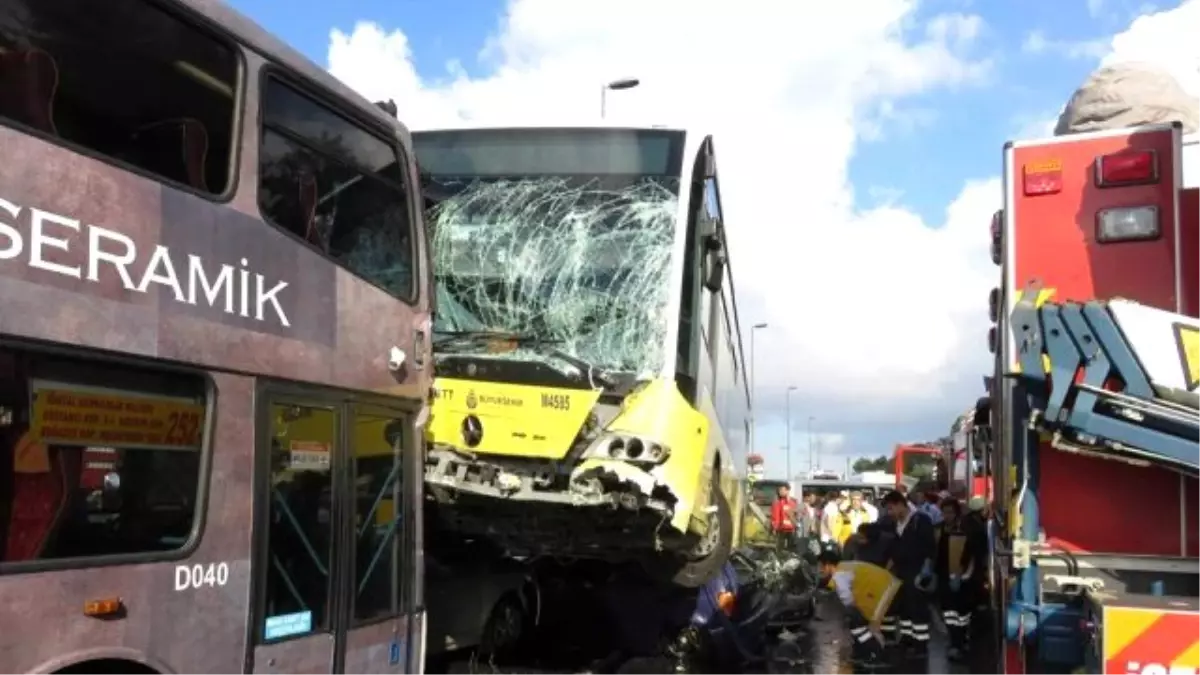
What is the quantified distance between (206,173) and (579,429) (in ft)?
8.73

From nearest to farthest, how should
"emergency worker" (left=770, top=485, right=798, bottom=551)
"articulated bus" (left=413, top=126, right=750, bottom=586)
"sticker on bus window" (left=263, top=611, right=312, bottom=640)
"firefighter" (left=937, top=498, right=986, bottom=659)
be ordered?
"sticker on bus window" (left=263, top=611, right=312, bottom=640) < "articulated bus" (left=413, top=126, right=750, bottom=586) < "firefighter" (left=937, top=498, right=986, bottom=659) < "emergency worker" (left=770, top=485, right=798, bottom=551)

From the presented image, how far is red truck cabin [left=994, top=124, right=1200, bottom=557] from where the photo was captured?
222 inches

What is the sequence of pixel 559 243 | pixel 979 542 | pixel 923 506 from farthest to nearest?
1. pixel 923 506
2. pixel 979 542
3. pixel 559 243

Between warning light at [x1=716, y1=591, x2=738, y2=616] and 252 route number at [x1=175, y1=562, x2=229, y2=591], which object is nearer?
252 route number at [x1=175, y1=562, x2=229, y2=591]

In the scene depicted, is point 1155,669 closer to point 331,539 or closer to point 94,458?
point 331,539

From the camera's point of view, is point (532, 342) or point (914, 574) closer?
point (532, 342)

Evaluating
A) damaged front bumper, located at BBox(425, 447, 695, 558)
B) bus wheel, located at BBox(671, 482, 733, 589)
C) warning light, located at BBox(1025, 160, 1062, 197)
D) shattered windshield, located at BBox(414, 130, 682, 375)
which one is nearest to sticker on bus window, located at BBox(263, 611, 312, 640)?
damaged front bumper, located at BBox(425, 447, 695, 558)

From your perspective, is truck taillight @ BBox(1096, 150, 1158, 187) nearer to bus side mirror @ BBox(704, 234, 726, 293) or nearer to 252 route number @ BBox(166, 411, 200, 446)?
bus side mirror @ BBox(704, 234, 726, 293)

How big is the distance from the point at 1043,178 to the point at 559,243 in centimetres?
306

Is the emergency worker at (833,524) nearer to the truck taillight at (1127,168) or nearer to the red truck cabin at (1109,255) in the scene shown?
the red truck cabin at (1109,255)

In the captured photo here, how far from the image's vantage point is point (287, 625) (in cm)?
533

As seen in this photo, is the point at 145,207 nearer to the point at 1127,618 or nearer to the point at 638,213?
the point at 638,213

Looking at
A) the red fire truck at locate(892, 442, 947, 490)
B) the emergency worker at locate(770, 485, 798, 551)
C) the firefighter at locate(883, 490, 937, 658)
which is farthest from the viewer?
the red fire truck at locate(892, 442, 947, 490)

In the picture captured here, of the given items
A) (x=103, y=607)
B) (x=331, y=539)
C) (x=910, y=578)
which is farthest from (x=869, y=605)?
(x=103, y=607)
